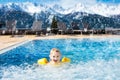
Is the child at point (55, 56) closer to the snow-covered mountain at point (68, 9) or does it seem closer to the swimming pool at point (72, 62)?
the swimming pool at point (72, 62)

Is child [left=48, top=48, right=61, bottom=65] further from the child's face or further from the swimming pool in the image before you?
the swimming pool

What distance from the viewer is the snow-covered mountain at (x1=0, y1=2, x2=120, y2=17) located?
18688 millimetres

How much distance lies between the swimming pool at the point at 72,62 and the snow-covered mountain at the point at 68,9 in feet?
22.9

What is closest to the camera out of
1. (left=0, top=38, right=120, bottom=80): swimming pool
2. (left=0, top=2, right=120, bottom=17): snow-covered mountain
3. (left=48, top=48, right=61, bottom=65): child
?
(left=0, top=38, right=120, bottom=80): swimming pool

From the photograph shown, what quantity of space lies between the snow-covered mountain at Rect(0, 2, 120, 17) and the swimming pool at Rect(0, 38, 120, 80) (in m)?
6.97

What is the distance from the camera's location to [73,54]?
9.09 metres

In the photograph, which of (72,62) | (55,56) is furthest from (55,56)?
(72,62)

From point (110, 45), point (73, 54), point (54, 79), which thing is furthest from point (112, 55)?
point (54, 79)

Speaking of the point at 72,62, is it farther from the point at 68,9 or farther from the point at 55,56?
the point at 68,9

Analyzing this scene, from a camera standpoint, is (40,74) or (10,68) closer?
(40,74)

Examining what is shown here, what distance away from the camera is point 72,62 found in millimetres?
7598

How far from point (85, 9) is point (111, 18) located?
1520mm

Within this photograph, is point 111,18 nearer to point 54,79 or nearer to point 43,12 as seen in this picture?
point 43,12

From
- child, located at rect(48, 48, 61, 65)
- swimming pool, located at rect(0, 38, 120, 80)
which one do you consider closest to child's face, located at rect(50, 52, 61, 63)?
child, located at rect(48, 48, 61, 65)
